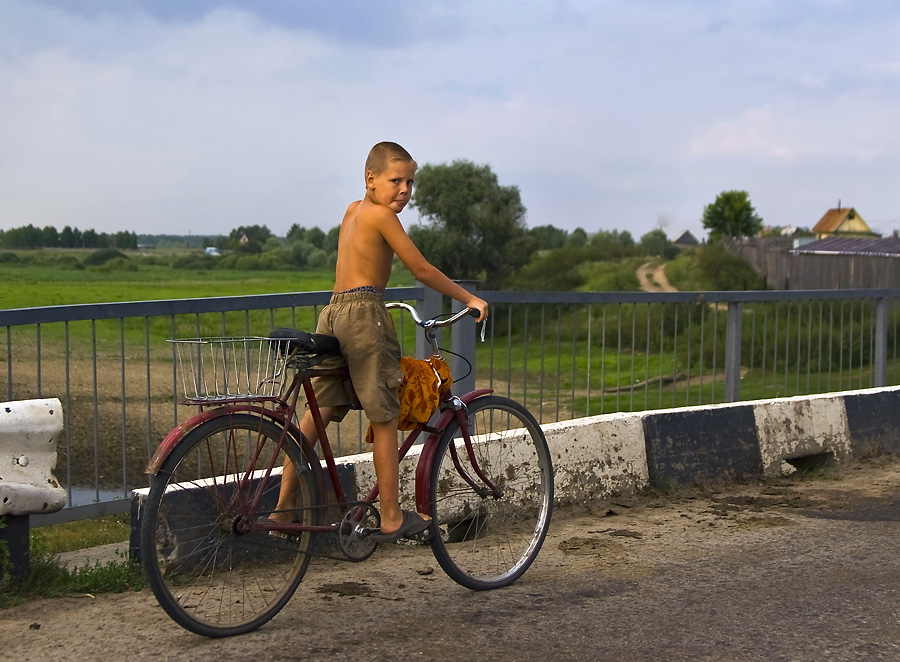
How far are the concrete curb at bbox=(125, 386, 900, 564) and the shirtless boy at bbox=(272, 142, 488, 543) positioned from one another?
0.79 m

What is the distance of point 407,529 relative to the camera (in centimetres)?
442

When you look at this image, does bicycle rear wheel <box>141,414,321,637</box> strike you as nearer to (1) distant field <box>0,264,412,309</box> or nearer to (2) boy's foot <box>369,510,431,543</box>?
(2) boy's foot <box>369,510,431,543</box>

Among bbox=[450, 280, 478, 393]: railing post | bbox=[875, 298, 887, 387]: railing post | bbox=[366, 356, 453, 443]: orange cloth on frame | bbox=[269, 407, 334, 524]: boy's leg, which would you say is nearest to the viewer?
bbox=[269, 407, 334, 524]: boy's leg

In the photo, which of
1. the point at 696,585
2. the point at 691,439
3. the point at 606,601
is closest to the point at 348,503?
the point at 606,601

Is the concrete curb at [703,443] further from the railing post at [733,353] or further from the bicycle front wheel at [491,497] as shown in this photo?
the bicycle front wheel at [491,497]

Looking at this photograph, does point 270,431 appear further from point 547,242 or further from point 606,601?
point 547,242

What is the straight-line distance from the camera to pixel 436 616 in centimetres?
429

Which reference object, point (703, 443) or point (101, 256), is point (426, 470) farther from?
point (101, 256)

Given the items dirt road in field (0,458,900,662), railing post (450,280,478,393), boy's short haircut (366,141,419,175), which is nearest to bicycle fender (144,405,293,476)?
dirt road in field (0,458,900,662)

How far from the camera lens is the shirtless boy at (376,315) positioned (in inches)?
167

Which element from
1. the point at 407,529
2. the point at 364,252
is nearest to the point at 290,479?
the point at 407,529

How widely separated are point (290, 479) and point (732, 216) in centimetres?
13560

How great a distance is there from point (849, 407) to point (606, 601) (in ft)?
13.8

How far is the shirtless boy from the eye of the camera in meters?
4.24
